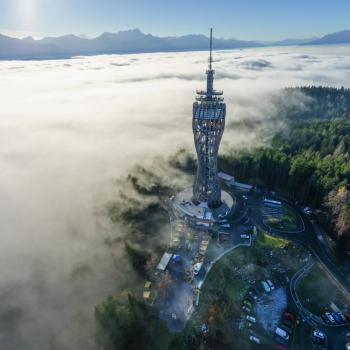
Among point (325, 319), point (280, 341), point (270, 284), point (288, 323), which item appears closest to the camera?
point (280, 341)

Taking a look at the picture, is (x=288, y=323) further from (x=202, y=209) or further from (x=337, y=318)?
(x=202, y=209)

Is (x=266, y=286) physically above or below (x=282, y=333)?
above

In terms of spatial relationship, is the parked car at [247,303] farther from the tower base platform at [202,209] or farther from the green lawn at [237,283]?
the tower base platform at [202,209]

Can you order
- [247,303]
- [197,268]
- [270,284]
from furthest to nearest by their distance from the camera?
[197,268] < [270,284] < [247,303]

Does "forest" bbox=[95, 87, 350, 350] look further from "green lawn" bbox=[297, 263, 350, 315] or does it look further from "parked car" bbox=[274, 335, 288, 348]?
"parked car" bbox=[274, 335, 288, 348]

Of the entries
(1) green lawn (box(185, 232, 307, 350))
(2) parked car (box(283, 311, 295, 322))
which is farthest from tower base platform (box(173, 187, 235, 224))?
(2) parked car (box(283, 311, 295, 322))

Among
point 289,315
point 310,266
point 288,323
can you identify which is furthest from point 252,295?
point 310,266
